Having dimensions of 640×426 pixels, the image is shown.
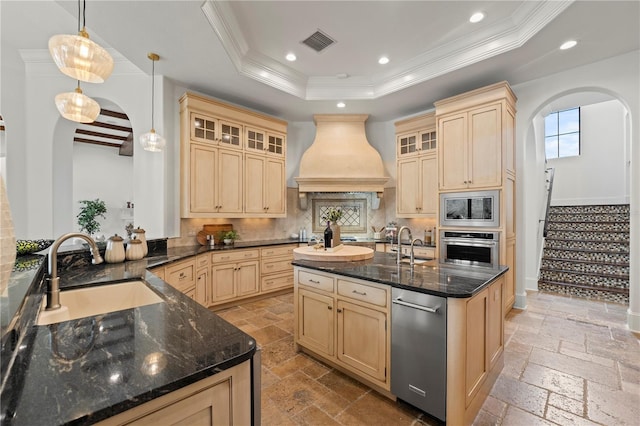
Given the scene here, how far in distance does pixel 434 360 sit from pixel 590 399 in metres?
1.37

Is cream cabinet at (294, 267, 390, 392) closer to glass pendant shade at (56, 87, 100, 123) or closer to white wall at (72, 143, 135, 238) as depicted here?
glass pendant shade at (56, 87, 100, 123)

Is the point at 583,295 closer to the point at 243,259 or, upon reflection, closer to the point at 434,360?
the point at 434,360

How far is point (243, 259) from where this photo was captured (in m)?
4.14

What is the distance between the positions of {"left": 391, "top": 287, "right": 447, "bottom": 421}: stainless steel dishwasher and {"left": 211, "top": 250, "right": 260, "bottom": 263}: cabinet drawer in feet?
9.03

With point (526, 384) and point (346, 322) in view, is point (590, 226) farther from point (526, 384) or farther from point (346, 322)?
point (346, 322)

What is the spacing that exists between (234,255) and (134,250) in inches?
56.7

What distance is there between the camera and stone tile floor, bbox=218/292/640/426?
1.85 m

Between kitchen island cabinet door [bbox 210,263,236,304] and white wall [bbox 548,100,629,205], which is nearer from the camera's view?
kitchen island cabinet door [bbox 210,263,236,304]

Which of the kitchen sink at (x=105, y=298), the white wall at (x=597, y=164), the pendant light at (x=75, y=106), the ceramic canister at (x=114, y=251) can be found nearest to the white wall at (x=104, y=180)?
the ceramic canister at (x=114, y=251)

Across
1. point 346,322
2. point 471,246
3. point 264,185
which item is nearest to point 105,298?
point 346,322

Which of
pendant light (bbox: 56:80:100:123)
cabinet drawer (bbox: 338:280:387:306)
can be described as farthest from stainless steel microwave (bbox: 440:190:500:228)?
pendant light (bbox: 56:80:100:123)

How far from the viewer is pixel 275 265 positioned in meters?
4.57

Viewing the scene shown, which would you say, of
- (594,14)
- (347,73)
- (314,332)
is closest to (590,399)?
(314,332)

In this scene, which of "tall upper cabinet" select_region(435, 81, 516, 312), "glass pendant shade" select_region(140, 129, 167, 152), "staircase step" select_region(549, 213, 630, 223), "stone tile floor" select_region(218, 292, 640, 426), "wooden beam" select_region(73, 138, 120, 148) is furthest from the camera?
"wooden beam" select_region(73, 138, 120, 148)
